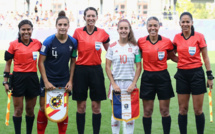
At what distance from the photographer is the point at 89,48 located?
515 centimetres

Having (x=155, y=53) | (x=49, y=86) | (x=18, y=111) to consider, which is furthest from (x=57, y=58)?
(x=155, y=53)

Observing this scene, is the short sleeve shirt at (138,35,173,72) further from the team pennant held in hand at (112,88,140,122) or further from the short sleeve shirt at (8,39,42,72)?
the short sleeve shirt at (8,39,42,72)

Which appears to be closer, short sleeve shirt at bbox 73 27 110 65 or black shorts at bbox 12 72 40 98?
black shorts at bbox 12 72 40 98

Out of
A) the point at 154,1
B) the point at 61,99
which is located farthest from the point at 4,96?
the point at 154,1

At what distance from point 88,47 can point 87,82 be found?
1.59 feet

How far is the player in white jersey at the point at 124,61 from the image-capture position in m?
5.00

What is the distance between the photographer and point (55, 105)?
16.6ft

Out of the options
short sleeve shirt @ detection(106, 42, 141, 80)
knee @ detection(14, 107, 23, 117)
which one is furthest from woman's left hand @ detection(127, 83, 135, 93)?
knee @ detection(14, 107, 23, 117)

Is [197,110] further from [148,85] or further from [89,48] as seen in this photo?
[89,48]

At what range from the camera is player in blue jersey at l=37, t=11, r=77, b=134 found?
4988mm

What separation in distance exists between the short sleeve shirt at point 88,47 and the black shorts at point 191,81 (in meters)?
1.14

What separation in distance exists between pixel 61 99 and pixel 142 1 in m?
38.3

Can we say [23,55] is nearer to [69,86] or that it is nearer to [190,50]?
[69,86]

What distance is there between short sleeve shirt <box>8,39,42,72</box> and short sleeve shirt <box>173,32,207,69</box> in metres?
1.90
